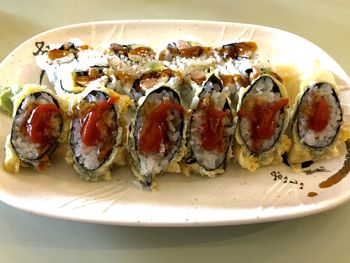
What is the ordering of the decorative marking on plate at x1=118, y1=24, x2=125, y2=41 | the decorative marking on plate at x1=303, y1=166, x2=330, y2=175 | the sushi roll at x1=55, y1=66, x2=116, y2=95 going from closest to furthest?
the decorative marking on plate at x1=303, y1=166, x2=330, y2=175 < the sushi roll at x1=55, y1=66, x2=116, y2=95 < the decorative marking on plate at x1=118, y1=24, x2=125, y2=41

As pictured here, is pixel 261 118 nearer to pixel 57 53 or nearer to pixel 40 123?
pixel 40 123

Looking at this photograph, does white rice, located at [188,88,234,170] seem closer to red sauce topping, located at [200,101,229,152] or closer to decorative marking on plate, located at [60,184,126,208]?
red sauce topping, located at [200,101,229,152]

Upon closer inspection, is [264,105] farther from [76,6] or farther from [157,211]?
[76,6]

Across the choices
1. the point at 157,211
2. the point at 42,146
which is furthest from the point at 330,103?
the point at 42,146

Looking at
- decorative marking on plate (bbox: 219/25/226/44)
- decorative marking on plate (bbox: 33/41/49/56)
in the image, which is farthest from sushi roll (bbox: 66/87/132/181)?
decorative marking on plate (bbox: 219/25/226/44)

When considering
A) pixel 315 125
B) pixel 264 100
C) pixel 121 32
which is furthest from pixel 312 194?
pixel 121 32

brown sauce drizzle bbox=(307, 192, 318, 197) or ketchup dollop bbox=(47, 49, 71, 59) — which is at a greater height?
ketchup dollop bbox=(47, 49, 71, 59)

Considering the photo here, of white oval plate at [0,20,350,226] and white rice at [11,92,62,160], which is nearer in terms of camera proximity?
white oval plate at [0,20,350,226]
